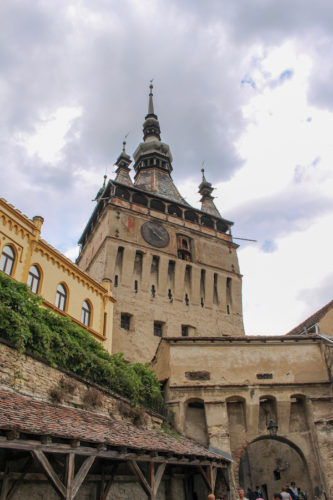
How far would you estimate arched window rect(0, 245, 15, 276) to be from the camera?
16.4 m

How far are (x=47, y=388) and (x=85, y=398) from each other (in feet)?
5.25

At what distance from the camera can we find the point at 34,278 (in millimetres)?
18234

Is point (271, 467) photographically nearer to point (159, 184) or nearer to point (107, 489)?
point (107, 489)

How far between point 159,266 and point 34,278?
574 inches

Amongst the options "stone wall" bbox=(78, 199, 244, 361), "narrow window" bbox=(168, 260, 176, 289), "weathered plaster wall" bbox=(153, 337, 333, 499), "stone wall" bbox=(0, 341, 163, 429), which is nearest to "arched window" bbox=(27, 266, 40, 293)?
"weathered plaster wall" bbox=(153, 337, 333, 499)

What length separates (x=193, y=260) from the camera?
33.9 meters

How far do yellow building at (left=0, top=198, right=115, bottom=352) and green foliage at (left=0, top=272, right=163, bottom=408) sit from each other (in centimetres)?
369

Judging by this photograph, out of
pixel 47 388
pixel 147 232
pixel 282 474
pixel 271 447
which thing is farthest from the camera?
pixel 147 232

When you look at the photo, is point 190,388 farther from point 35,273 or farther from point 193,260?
point 193,260

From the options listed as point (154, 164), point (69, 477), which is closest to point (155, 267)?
point (154, 164)

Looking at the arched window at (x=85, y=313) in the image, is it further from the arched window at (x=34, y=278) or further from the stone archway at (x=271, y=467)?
the stone archway at (x=271, y=467)

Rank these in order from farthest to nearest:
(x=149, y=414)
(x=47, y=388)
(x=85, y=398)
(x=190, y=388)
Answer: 1. (x=190, y=388)
2. (x=149, y=414)
3. (x=85, y=398)
4. (x=47, y=388)

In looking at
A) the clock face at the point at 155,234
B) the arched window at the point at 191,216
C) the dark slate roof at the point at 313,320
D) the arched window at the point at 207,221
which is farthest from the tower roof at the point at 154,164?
the dark slate roof at the point at 313,320

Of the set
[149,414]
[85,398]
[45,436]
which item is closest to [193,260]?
[149,414]
